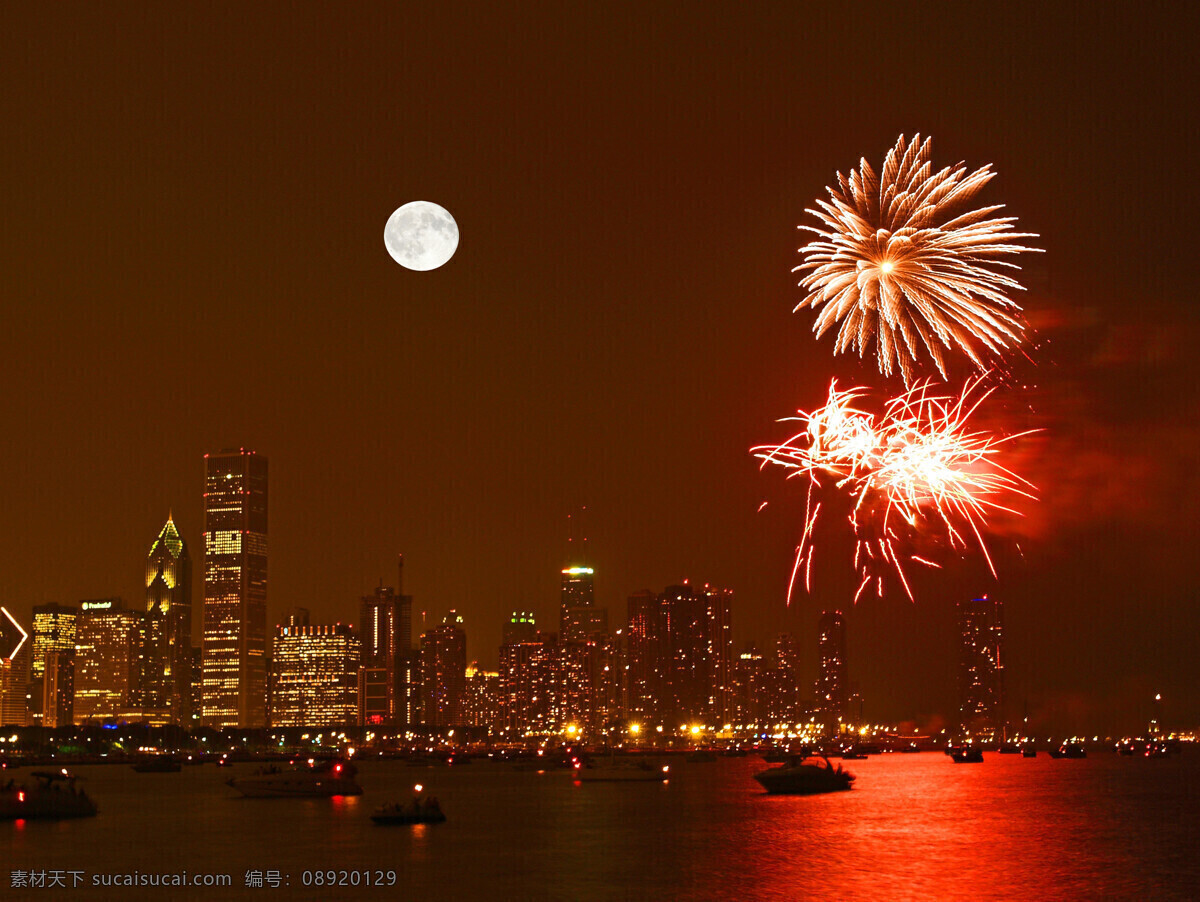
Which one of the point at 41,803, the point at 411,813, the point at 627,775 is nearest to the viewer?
the point at 411,813

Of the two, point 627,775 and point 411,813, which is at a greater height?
point 411,813

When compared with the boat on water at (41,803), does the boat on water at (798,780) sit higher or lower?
lower

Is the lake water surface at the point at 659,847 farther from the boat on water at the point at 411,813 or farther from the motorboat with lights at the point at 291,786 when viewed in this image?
the boat on water at the point at 411,813

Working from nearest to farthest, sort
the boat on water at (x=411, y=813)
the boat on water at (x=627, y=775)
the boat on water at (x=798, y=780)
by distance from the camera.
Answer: the boat on water at (x=411, y=813) < the boat on water at (x=798, y=780) < the boat on water at (x=627, y=775)

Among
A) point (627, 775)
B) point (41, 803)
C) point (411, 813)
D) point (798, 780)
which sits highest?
point (41, 803)

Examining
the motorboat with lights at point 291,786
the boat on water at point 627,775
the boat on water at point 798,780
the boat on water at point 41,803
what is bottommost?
the boat on water at point 627,775

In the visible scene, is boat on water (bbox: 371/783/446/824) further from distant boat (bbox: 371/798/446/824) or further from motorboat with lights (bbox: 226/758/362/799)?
motorboat with lights (bbox: 226/758/362/799)

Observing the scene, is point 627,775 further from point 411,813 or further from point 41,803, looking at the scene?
point 41,803

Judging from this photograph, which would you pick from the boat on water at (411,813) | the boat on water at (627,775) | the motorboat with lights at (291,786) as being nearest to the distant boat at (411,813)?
the boat on water at (411,813)

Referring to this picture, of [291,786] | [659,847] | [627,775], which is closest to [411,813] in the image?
[659,847]

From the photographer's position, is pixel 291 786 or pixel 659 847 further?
pixel 291 786

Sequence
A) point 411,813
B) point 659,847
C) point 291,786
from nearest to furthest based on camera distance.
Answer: point 659,847, point 411,813, point 291,786

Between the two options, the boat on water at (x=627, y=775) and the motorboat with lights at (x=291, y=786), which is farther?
the boat on water at (x=627, y=775)

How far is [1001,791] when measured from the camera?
124 meters
